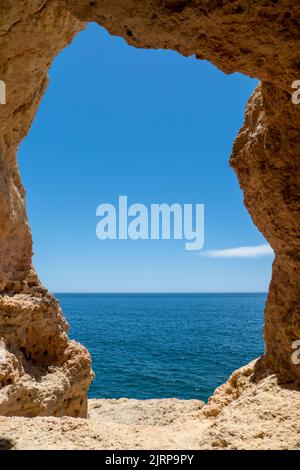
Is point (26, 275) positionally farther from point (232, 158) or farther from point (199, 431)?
point (232, 158)

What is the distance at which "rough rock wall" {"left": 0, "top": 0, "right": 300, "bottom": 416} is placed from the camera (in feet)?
15.2

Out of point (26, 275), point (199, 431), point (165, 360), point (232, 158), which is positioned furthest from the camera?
point (165, 360)

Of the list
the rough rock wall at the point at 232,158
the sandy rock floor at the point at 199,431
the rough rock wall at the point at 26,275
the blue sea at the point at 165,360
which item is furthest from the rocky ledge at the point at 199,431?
the blue sea at the point at 165,360

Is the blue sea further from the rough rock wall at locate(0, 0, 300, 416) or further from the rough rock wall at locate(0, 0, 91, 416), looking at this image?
the rough rock wall at locate(0, 0, 300, 416)

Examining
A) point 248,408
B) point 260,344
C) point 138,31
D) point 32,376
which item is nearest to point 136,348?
point 260,344

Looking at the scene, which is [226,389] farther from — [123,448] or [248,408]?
[123,448]

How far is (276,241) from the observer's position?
7.61m

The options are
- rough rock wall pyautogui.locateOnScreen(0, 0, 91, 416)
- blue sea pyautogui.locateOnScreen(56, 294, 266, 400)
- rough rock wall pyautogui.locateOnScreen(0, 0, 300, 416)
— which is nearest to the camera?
rough rock wall pyautogui.locateOnScreen(0, 0, 300, 416)

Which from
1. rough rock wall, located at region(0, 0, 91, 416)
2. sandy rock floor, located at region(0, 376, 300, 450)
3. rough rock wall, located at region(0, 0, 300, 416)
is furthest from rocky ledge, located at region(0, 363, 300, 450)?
rough rock wall, located at region(0, 0, 91, 416)

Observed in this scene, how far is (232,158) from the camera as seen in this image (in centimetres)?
872

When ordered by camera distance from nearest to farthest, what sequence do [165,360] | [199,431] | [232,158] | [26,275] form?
[199,431] → [232,158] → [26,275] → [165,360]

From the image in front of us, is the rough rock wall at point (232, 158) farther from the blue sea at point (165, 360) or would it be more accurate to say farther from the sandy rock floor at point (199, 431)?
the blue sea at point (165, 360)

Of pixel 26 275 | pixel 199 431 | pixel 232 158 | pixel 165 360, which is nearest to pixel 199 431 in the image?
pixel 199 431

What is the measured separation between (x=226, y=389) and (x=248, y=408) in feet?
10.6
